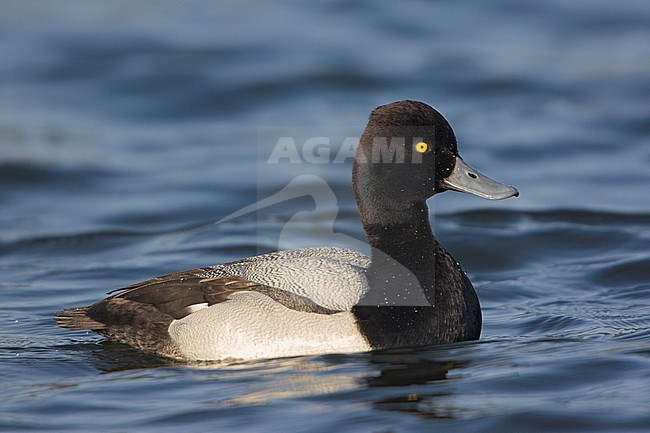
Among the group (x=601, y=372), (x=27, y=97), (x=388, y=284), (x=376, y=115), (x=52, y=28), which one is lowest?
(x=601, y=372)

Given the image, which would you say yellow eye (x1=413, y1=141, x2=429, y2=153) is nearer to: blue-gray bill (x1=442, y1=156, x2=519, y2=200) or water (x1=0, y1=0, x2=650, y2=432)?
blue-gray bill (x1=442, y1=156, x2=519, y2=200)

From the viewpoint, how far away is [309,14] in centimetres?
1884

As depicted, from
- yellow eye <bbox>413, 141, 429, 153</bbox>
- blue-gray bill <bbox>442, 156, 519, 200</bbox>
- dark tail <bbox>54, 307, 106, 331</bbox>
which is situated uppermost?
yellow eye <bbox>413, 141, 429, 153</bbox>

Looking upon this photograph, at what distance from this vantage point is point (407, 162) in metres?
7.50

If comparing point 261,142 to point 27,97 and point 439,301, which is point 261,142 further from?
point 439,301

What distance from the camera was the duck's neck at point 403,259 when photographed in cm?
717

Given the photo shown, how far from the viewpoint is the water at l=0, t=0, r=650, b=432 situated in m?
6.56

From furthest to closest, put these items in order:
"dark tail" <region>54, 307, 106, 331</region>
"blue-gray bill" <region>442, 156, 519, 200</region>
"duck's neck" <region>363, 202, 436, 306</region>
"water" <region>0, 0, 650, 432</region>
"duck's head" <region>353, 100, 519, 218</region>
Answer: "blue-gray bill" <region>442, 156, 519, 200</region>
"dark tail" <region>54, 307, 106, 331</region>
"duck's head" <region>353, 100, 519, 218</region>
"duck's neck" <region>363, 202, 436, 306</region>
"water" <region>0, 0, 650, 432</region>

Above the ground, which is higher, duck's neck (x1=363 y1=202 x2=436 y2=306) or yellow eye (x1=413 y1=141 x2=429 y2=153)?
yellow eye (x1=413 y1=141 x2=429 y2=153)

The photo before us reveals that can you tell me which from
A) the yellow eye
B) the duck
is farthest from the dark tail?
the yellow eye

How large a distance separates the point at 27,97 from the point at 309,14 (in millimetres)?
5161

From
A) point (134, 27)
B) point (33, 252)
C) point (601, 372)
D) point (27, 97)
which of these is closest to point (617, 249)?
point (601, 372)

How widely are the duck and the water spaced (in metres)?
0.15

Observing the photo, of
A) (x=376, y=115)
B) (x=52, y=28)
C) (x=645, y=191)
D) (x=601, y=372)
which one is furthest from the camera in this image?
(x=52, y=28)
